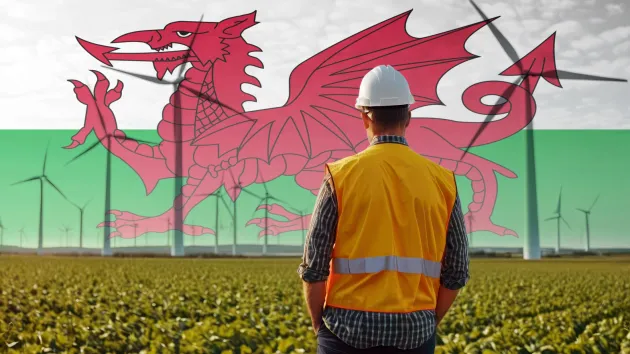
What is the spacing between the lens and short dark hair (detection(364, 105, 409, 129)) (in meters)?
3.20

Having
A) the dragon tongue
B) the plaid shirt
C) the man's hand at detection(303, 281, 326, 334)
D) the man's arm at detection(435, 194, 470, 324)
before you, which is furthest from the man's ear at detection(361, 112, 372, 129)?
the dragon tongue

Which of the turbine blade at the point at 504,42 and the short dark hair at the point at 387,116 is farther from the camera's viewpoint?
the turbine blade at the point at 504,42

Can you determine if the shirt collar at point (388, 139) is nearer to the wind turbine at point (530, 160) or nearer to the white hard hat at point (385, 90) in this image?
the white hard hat at point (385, 90)

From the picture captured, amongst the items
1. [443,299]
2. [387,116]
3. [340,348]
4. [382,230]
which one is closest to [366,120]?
[387,116]

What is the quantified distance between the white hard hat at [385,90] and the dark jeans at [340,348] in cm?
110

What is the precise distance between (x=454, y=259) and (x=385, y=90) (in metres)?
0.90

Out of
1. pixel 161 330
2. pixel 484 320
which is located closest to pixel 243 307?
pixel 161 330

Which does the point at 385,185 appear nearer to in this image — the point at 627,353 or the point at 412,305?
the point at 412,305

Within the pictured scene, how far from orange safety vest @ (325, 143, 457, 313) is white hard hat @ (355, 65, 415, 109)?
0.23m

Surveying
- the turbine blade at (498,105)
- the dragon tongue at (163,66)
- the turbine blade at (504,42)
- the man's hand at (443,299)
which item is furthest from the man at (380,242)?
the turbine blade at (504,42)

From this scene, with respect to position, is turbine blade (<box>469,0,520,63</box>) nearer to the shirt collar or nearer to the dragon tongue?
the dragon tongue

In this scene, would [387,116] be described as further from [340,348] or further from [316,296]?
[340,348]

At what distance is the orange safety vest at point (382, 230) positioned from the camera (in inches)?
116

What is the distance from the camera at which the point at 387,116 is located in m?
3.20
